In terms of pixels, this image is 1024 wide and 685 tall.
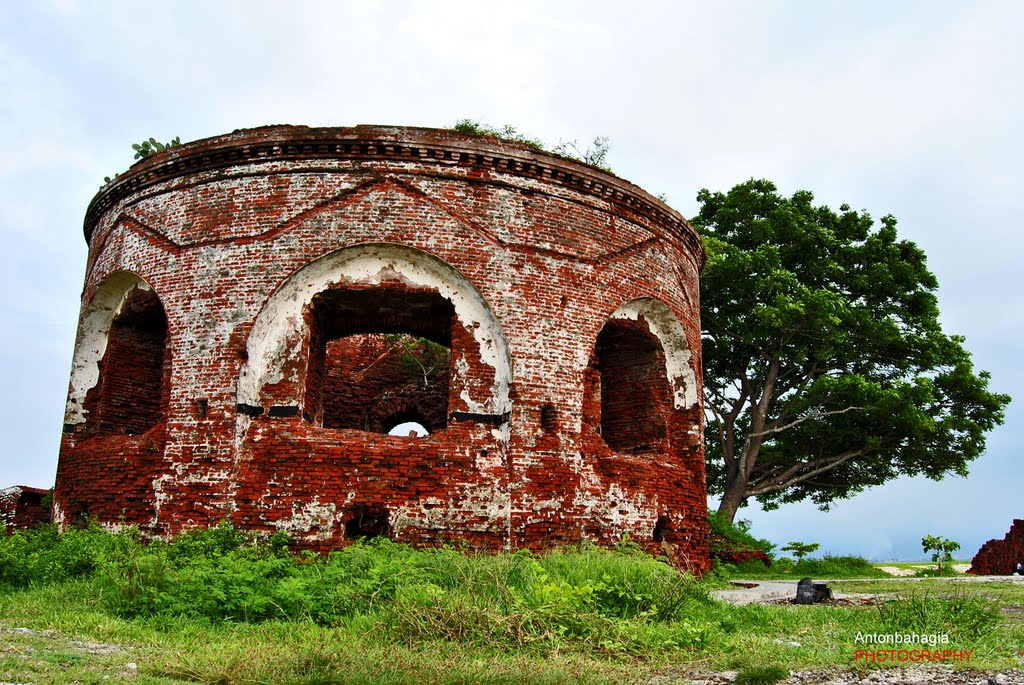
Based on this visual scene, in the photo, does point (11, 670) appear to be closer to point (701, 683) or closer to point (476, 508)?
point (701, 683)

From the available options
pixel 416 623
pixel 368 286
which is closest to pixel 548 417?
pixel 368 286

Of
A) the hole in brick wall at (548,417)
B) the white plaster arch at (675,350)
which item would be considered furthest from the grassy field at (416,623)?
the white plaster arch at (675,350)

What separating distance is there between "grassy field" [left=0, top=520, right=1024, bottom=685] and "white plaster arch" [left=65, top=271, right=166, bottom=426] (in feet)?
10.3

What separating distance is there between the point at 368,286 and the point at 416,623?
4739mm

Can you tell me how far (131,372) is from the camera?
34.0 ft

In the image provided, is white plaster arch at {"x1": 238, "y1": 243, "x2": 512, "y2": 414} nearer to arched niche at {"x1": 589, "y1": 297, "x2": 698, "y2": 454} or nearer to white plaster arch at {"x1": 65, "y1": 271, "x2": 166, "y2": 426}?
arched niche at {"x1": 589, "y1": 297, "x2": 698, "y2": 454}

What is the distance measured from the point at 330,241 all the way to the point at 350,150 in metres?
1.08

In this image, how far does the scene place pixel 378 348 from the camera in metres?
13.7

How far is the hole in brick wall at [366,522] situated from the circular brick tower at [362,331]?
0.03 m

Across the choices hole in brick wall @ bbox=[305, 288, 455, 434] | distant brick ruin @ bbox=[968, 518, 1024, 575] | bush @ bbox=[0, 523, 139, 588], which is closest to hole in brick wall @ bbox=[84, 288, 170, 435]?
bush @ bbox=[0, 523, 139, 588]

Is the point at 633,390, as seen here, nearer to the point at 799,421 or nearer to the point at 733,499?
the point at 799,421

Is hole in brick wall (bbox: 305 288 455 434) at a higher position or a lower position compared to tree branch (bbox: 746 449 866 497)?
higher

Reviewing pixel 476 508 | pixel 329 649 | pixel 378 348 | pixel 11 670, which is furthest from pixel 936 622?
pixel 378 348

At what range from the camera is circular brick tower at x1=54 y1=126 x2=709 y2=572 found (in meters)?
8.51
